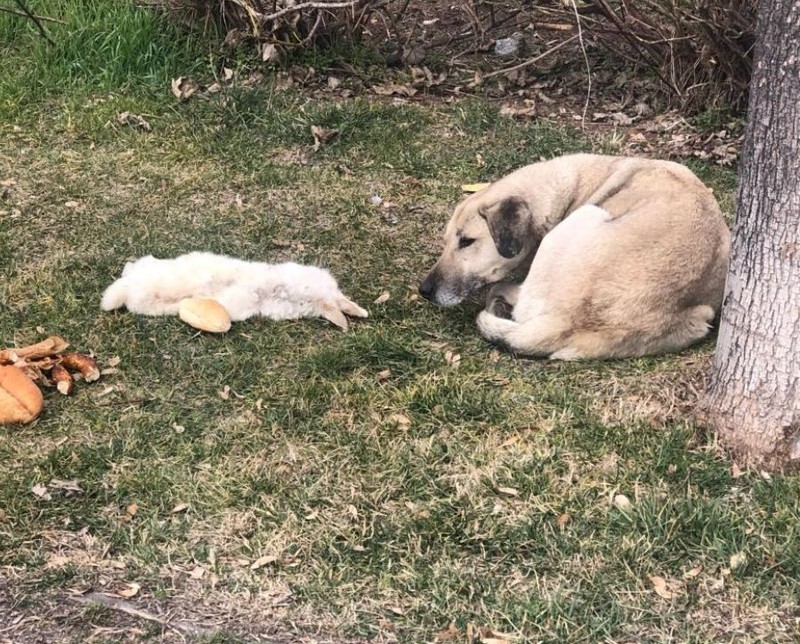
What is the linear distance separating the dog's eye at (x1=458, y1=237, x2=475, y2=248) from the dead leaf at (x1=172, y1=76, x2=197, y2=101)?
3.11 m

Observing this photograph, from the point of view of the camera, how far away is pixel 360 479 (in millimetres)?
3814

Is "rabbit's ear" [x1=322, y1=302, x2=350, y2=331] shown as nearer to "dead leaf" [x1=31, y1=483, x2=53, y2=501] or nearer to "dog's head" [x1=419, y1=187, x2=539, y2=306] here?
"dog's head" [x1=419, y1=187, x2=539, y2=306]

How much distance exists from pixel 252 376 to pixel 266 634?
153cm

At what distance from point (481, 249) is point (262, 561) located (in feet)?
7.39

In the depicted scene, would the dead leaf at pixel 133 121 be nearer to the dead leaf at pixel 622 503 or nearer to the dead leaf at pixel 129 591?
the dead leaf at pixel 129 591

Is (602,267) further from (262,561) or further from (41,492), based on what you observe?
(41,492)

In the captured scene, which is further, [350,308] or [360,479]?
[350,308]

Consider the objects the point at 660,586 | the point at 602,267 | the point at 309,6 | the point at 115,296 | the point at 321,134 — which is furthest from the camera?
the point at 309,6

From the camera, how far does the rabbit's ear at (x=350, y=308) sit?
489 cm

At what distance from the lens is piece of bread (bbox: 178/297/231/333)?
4.68 metres

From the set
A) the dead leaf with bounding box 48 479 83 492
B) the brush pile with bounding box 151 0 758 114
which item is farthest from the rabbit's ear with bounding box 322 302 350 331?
the brush pile with bounding box 151 0 758 114

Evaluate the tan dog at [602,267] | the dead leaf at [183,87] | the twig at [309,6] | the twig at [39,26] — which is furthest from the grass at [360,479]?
the twig at [39,26]

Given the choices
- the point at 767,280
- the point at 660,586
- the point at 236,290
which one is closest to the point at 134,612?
the point at 660,586

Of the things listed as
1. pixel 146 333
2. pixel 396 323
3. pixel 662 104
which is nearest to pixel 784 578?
pixel 396 323
